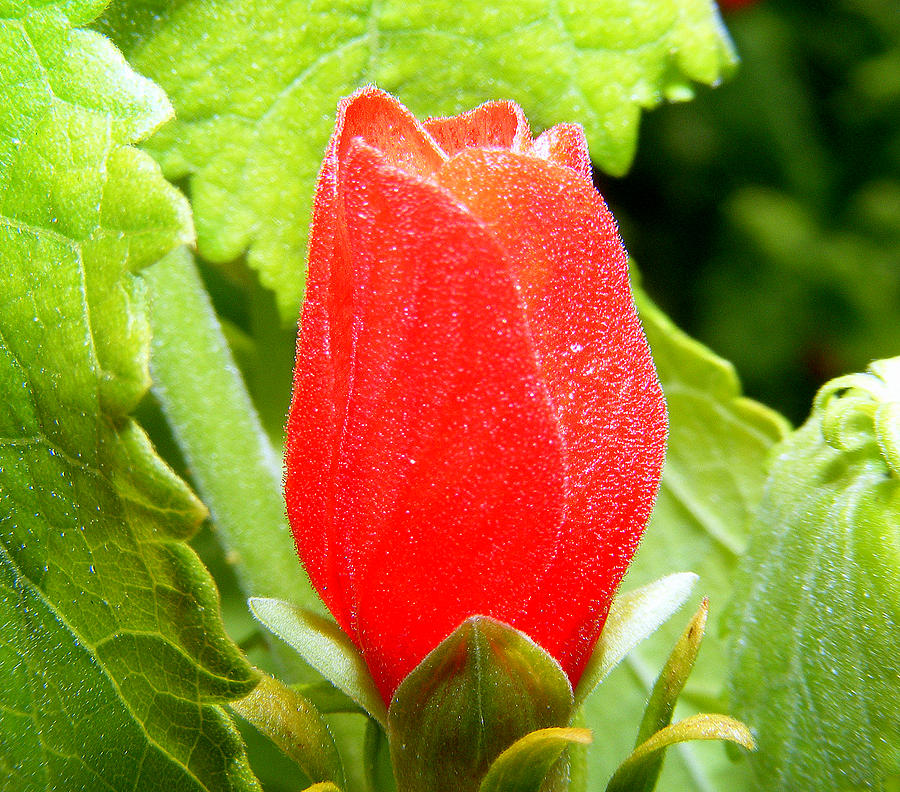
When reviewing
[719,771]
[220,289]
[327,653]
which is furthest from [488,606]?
[220,289]

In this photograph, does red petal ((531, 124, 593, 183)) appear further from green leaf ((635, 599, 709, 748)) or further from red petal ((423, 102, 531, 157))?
green leaf ((635, 599, 709, 748))

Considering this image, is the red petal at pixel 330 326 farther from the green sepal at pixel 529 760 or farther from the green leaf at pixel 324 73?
the green leaf at pixel 324 73

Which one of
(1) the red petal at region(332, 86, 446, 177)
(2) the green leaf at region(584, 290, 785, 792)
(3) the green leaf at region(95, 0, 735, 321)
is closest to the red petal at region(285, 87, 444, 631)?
(1) the red petal at region(332, 86, 446, 177)

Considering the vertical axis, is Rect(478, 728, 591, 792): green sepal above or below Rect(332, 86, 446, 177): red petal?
below

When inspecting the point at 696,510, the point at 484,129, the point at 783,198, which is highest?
the point at 484,129

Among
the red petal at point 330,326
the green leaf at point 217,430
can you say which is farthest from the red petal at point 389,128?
the green leaf at point 217,430

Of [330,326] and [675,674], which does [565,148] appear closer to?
[330,326]

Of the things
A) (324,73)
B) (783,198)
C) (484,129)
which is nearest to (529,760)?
(484,129)

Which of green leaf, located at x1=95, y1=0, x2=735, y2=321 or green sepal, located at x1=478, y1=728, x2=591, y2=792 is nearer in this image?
green sepal, located at x1=478, y1=728, x2=591, y2=792
